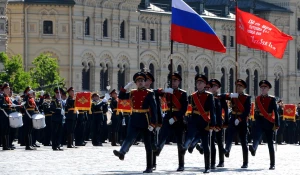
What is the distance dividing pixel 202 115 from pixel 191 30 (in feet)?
8.98

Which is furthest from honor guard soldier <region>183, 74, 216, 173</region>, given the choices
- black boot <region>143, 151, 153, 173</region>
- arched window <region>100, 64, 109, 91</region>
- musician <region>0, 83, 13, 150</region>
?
arched window <region>100, 64, 109, 91</region>

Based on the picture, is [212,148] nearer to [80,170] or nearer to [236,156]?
[80,170]

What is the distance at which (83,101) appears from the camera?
39.8 m

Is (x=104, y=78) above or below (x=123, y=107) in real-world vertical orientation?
above

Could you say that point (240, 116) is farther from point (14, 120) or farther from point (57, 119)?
point (57, 119)

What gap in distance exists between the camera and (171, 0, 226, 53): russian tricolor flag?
1169 inches

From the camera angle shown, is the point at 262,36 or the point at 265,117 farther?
the point at 262,36

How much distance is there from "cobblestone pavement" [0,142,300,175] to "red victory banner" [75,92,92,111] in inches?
88.8

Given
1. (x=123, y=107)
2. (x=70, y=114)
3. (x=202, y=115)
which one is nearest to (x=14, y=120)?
(x=70, y=114)

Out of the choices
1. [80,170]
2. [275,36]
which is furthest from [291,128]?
[80,170]

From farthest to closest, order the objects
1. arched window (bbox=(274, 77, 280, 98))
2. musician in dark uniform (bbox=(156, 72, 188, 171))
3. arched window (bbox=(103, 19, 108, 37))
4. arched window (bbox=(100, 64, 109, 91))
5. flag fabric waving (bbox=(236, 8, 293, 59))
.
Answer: arched window (bbox=(274, 77, 280, 98)) < arched window (bbox=(103, 19, 108, 37)) < arched window (bbox=(100, 64, 109, 91)) < flag fabric waving (bbox=(236, 8, 293, 59)) < musician in dark uniform (bbox=(156, 72, 188, 171))

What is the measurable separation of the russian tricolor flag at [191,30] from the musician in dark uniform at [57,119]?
7.85 metres

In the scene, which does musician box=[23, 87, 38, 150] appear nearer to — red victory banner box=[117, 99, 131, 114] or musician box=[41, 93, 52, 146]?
musician box=[41, 93, 52, 146]

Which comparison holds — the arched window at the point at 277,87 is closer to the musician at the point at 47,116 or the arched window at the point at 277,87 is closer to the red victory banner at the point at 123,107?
the red victory banner at the point at 123,107
